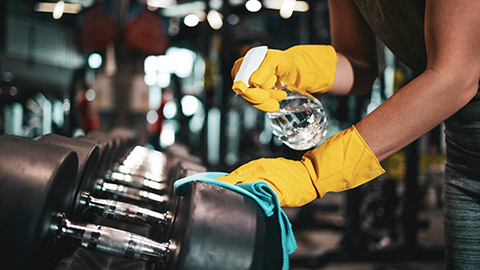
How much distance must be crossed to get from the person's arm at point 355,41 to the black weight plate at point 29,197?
22.4 inches

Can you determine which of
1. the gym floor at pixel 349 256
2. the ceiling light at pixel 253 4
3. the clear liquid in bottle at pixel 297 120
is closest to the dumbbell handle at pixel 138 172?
the clear liquid in bottle at pixel 297 120

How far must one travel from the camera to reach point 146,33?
Answer: 140 inches

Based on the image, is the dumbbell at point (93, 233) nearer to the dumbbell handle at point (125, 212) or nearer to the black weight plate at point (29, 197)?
the black weight plate at point (29, 197)

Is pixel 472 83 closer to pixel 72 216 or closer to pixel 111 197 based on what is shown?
pixel 72 216

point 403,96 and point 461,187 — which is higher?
point 403,96

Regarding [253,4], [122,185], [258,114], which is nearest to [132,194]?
[122,185]

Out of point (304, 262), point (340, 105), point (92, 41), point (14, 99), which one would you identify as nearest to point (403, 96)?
point (304, 262)

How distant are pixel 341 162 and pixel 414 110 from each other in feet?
0.39

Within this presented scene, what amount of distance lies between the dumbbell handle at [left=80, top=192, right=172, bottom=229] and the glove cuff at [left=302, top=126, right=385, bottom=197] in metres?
0.25

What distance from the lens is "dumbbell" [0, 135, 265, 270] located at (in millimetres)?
399

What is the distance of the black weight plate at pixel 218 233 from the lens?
41 cm

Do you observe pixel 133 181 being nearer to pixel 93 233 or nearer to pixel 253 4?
pixel 93 233

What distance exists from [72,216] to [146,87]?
3.53 meters

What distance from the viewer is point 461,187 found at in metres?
0.73
